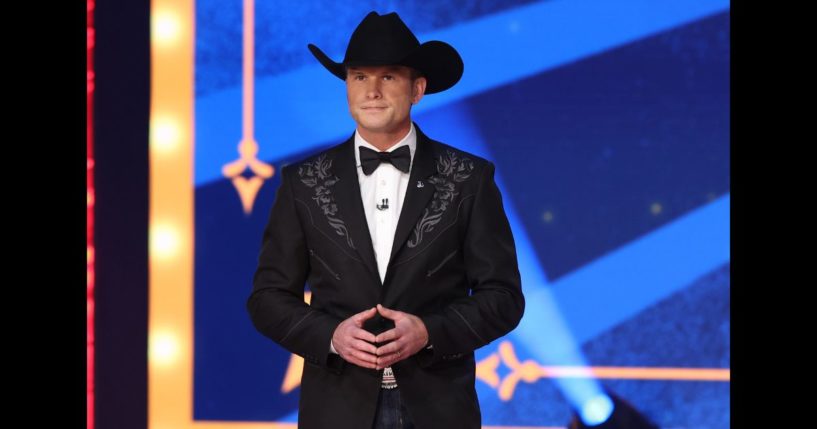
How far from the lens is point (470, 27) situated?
3.97m

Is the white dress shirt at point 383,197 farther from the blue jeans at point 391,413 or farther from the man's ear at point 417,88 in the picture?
the blue jeans at point 391,413

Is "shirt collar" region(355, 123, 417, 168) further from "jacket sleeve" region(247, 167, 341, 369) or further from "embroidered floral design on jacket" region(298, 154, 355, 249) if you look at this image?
"jacket sleeve" region(247, 167, 341, 369)

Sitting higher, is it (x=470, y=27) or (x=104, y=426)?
(x=470, y=27)

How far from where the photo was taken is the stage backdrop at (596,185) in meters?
3.90

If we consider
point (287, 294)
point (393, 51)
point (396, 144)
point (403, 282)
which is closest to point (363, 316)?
point (403, 282)

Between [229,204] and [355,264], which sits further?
[229,204]

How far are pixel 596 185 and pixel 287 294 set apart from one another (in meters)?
1.81

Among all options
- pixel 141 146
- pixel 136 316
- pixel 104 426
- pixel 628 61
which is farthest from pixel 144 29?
A: pixel 628 61

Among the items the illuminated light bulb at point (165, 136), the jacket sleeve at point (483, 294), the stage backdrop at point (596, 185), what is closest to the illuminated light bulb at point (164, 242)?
the illuminated light bulb at point (165, 136)

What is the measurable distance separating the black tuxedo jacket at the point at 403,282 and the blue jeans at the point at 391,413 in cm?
3

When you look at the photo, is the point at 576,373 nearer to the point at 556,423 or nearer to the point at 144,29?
the point at 556,423

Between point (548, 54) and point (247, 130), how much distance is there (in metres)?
1.20

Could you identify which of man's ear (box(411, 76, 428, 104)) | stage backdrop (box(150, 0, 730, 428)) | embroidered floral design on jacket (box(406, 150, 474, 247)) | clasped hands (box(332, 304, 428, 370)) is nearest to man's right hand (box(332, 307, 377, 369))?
clasped hands (box(332, 304, 428, 370))

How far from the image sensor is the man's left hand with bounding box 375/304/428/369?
2.22 meters
